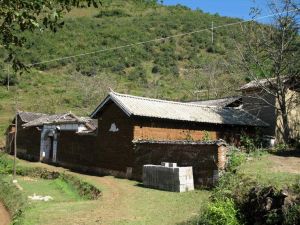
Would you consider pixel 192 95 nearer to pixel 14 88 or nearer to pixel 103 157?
pixel 14 88

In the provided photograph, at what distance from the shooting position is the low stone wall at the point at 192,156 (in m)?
18.5

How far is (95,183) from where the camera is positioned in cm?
2216

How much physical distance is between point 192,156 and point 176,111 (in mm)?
6370

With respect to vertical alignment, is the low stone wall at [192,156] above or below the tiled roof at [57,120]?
below

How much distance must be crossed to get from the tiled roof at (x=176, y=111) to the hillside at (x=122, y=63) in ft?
30.8

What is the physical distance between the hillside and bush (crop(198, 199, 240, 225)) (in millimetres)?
26039

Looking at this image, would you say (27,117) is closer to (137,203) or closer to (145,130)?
(145,130)

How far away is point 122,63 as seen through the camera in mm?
65250

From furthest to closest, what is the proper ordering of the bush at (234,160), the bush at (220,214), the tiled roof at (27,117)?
the tiled roof at (27,117), the bush at (234,160), the bush at (220,214)

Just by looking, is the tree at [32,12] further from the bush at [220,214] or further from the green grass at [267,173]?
the green grass at [267,173]

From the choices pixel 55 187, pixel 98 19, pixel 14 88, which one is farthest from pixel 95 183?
pixel 98 19

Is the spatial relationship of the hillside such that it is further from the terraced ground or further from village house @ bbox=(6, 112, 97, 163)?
the terraced ground

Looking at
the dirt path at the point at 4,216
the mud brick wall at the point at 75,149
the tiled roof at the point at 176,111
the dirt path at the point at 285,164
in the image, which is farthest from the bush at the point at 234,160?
the mud brick wall at the point at 75,149

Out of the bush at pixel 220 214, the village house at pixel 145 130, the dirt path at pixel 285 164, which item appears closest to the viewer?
the bush at pixel 220 214
